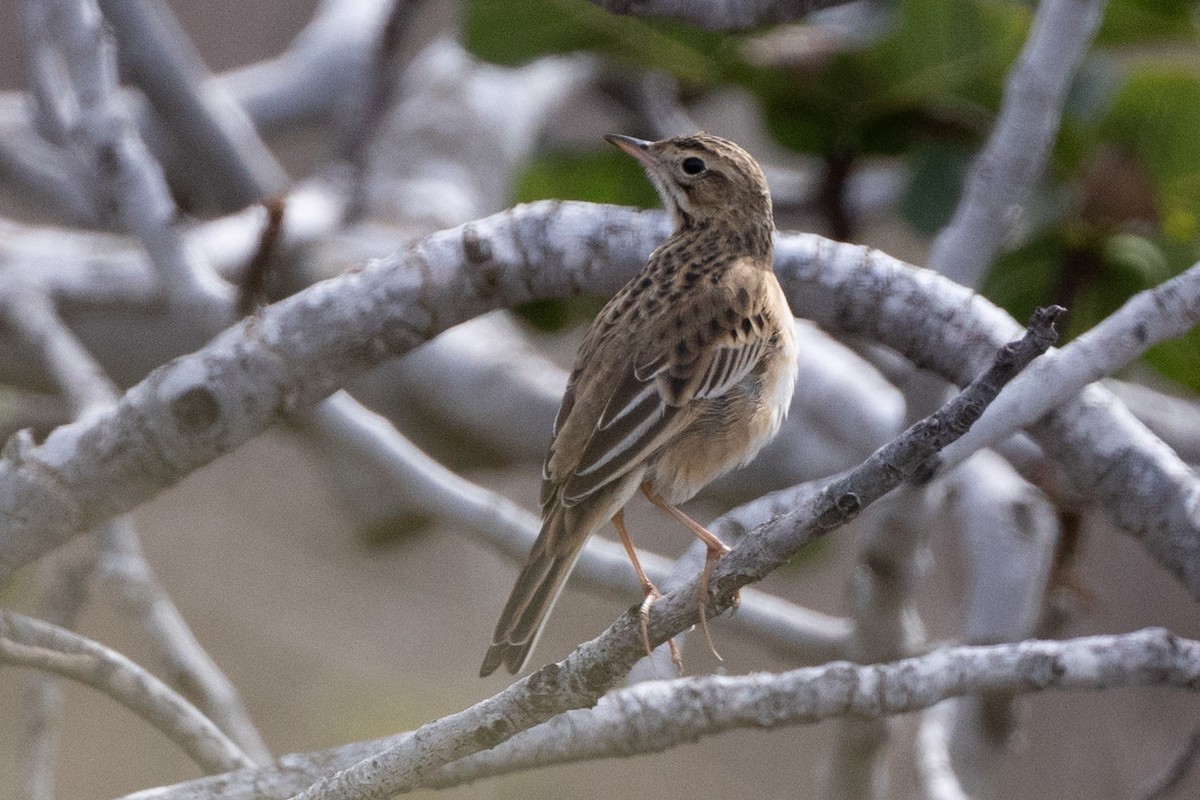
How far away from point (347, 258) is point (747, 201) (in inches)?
106

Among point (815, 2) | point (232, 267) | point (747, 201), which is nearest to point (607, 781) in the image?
point (232, 267)

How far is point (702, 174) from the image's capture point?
Answer: 3650mm

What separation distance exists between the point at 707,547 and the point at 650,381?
0.37 meters

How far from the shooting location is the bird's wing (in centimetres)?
284

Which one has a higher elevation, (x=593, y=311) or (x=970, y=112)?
(x=970, y=112)

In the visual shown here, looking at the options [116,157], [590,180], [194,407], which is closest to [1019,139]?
[194,407]

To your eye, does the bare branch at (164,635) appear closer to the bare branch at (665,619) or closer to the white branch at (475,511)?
the white branch at (475,511)

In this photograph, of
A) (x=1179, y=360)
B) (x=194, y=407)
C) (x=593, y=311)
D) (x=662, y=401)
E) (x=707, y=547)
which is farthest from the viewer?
(x=593, y=311)

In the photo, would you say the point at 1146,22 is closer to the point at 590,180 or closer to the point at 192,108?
the point at 590,180

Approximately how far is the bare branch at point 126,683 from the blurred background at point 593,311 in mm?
1371

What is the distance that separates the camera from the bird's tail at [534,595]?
2701 mm

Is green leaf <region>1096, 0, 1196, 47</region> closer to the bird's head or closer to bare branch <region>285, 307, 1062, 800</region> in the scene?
the bird's head

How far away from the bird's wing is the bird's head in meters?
0.41

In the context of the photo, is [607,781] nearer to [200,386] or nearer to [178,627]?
[178,627]
